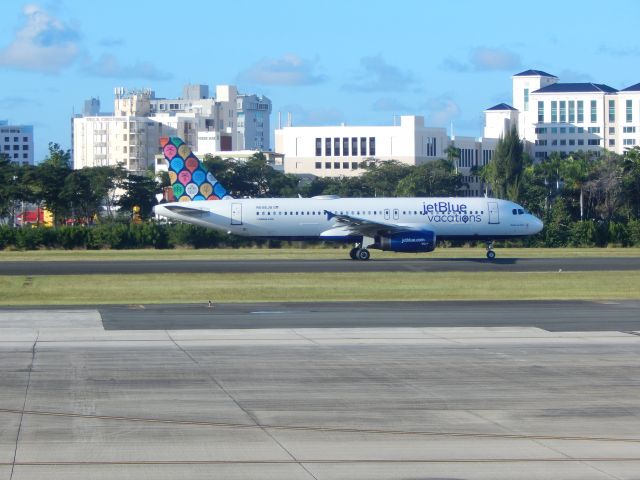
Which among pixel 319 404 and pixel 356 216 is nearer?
pixel 319 404

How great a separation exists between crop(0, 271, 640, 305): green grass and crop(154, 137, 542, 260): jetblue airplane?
12.4 metres

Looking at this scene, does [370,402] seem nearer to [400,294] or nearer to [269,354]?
[269,354]

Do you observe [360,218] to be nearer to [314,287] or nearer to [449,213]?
[449,213]

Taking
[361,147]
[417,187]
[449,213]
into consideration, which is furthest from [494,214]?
[361,147]

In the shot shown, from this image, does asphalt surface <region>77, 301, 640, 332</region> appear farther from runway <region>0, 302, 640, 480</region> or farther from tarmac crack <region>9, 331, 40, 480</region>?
tarmac crack <region>9, 331, 40, 480</region>

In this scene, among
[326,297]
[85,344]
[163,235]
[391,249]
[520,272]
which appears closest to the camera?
[85,344]

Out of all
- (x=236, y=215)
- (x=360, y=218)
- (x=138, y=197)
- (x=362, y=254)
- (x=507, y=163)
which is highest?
(x=507, y=163)

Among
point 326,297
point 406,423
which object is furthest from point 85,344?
point 326,297

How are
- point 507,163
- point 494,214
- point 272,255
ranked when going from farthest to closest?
point 507,163
point 272,255
point 494,214

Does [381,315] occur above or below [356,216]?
Answer: below

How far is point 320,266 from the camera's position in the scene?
53.3 metres

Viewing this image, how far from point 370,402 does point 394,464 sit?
162 inches

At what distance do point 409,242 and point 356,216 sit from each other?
4.67 meters

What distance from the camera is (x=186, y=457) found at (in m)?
13.5
